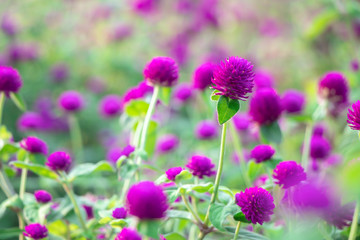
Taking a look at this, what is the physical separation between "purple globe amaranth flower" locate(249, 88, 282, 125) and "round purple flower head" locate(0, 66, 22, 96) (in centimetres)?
67

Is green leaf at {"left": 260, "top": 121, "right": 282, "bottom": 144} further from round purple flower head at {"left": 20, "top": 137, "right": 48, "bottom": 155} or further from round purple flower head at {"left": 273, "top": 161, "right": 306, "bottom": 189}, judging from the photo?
round purple flower head at {"left": 20, "top": 137, "right": 48, "bottom": 155}

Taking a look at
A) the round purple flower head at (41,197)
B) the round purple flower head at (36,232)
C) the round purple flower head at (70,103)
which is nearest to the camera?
the round purple flower head at (36,232)

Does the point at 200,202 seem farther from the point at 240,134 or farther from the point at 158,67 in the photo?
the point at 240,134

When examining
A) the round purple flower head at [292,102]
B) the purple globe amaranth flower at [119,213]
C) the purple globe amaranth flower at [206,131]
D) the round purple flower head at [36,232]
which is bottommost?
the round purple flower head at [36,232]

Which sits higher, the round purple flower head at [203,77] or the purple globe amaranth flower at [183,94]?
the round purple flower head at [203,77]

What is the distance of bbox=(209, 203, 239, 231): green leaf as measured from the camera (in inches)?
28.6

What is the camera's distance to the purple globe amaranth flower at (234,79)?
753 millimetres

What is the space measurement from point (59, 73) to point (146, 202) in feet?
7.49

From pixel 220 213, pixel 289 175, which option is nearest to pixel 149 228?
pixel 220 213

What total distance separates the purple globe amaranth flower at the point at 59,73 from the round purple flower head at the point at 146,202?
2221 mm

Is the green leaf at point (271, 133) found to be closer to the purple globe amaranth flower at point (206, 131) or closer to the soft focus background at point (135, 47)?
the purple globe amaranth flower at point (206, 131)

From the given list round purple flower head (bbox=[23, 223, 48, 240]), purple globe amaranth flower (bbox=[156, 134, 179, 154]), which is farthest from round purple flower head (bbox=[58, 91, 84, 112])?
round purple flower head (bbox=[23, 223, 48, 240])

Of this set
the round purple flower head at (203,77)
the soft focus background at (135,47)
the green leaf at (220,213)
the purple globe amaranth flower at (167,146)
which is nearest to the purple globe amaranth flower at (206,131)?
the purple globe amaranth flower at (167,146)

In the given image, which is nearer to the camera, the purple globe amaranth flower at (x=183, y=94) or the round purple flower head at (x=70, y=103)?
the round purple flower head at (x=70, y=103)
